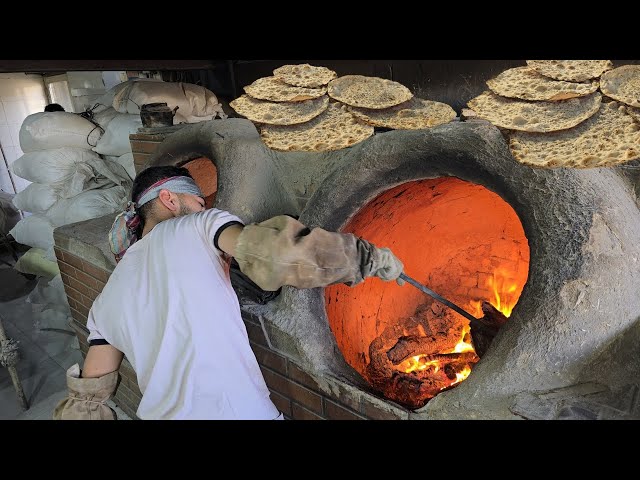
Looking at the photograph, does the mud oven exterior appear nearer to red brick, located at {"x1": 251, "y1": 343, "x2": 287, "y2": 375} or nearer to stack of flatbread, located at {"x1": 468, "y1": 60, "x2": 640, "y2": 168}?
red brick, located at {"x1": 251, "y1": 343, "x2": 287, "y2": 375}

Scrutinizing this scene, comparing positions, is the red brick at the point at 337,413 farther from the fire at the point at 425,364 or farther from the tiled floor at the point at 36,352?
the tiled floor at the point at 36,352

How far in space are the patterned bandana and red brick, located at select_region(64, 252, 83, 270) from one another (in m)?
1.15

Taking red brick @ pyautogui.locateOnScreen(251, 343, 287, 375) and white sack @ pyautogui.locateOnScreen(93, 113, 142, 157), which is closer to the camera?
red brick @ pyautogui.locateOnScreen(251, 343, 287, 375)

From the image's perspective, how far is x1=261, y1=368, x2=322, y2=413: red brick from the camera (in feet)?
5.62

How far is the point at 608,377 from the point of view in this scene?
1.16 meters

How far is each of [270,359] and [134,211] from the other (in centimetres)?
82

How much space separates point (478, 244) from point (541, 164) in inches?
62.8

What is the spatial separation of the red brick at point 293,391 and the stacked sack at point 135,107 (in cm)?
173

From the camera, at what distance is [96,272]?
2693mm

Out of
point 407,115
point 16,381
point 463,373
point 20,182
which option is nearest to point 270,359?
point 463,373

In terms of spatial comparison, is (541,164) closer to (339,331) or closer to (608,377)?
(608,377)

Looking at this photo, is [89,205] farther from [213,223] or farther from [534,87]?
[534,87]

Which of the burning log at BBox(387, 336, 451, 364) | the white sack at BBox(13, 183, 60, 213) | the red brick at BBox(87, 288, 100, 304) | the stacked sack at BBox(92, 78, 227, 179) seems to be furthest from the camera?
the white sack at BBox(13, 183, 60, 213)

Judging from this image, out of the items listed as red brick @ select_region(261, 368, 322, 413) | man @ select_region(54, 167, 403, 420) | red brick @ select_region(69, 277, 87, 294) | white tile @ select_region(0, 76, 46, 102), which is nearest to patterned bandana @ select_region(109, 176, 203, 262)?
man @ select_region(54, 167, 403, 420)
